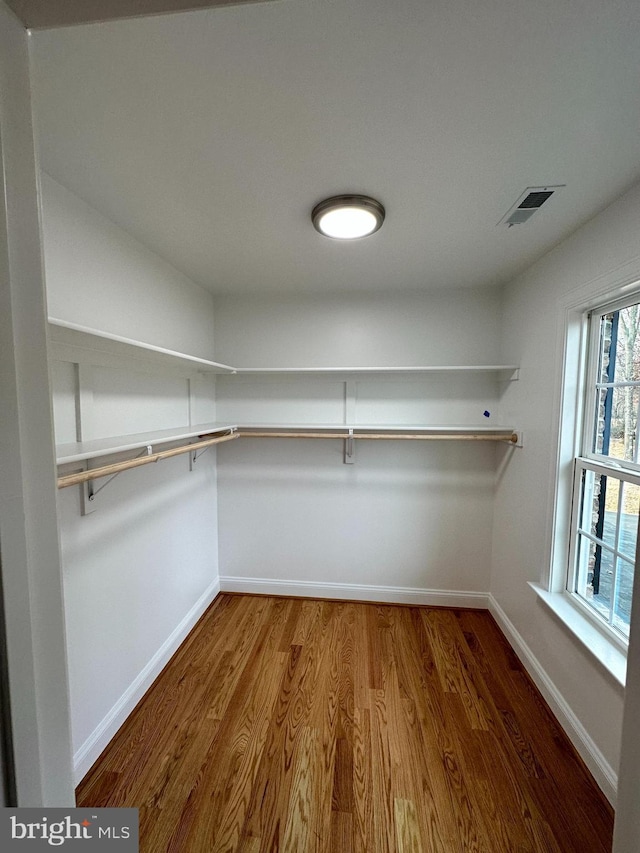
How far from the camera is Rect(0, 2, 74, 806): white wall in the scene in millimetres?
424

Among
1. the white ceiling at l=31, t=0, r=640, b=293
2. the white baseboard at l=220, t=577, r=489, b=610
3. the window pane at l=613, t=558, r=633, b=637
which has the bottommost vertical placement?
the white baseboard at l=220, t=577, r=489, b=610

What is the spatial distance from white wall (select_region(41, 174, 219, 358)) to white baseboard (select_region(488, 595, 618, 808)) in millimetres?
2661

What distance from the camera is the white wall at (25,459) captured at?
16.7 inches

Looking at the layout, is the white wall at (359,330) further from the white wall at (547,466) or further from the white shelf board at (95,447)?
the white shelf board at (95,447)

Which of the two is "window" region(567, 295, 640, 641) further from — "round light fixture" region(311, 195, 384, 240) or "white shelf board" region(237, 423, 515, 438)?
"round light fixture" region(311, 195, 384, 240)

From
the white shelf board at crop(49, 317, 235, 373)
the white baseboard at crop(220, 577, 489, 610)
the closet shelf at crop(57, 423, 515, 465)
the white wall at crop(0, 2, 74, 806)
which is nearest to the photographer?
the white wall at crop(0, 2, 74, 806)

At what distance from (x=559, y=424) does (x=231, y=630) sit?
2.40m

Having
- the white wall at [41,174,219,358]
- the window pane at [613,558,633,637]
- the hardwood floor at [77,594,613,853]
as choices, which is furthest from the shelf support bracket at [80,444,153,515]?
the window pane at [613,558,633,637]

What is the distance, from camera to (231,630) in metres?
2.27

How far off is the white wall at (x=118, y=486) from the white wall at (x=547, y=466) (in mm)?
2138

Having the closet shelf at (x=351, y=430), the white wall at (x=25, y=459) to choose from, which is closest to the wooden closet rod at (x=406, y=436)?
the closet shelf at (x=351, y=430)

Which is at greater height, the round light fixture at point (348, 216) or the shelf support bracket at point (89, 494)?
the round light fixture at point (348, 216)

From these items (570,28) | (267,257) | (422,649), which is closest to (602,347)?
(570,28)

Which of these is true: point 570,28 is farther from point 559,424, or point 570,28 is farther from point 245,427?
point 245,427
